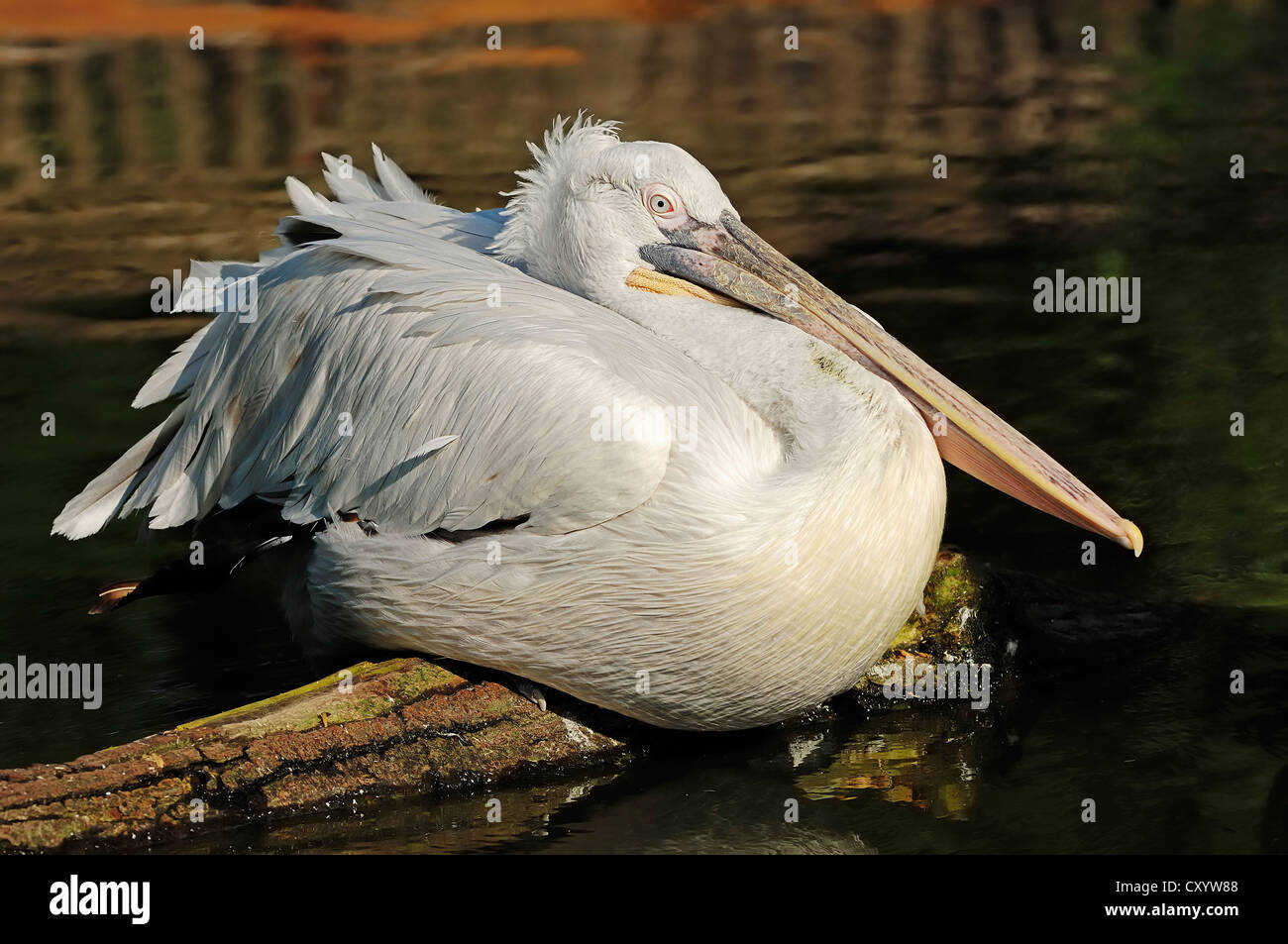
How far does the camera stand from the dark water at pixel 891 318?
179 inches

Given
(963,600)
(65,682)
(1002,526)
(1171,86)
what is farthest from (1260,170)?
(65,682)

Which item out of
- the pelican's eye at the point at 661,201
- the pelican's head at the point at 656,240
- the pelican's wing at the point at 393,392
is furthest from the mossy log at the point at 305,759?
the pelican's eye at the point at 661,201

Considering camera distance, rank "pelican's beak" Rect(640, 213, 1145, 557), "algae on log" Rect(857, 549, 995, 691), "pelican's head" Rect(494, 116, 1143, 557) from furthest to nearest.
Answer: "algae on log" Rect(857, 549, 995, 691) → "pelican's head" Rect(494, 116, 1143, 557) → "pelican's beak" Rect(640, 213, 1145, 557)

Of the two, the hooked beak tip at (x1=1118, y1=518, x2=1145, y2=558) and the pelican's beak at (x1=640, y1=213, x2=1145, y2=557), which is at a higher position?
the pelican's beak at (x1=640, y1=213, x2=1145, y2=557)

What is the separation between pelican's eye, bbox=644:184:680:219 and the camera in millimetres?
4949

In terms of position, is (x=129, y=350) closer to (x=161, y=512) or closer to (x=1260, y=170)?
(x=161, y=512)

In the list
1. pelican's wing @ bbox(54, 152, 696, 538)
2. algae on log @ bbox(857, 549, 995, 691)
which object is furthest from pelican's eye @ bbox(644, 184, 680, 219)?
algae on log @ bbox(857, 549, 995, 691)

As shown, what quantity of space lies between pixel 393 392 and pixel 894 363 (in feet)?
4.76

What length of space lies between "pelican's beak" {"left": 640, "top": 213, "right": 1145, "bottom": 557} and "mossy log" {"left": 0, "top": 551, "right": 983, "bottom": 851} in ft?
2.60

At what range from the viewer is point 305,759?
4.36 metres

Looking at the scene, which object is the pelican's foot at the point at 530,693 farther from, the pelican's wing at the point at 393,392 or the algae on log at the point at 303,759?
the pelican's wing at the point at 393,392

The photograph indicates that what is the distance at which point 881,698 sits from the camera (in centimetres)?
499

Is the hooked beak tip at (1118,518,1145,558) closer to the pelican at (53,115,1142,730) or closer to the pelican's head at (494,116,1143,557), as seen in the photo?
the pelican at (53,115,1142,730)

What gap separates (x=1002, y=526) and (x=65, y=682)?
3477mm
